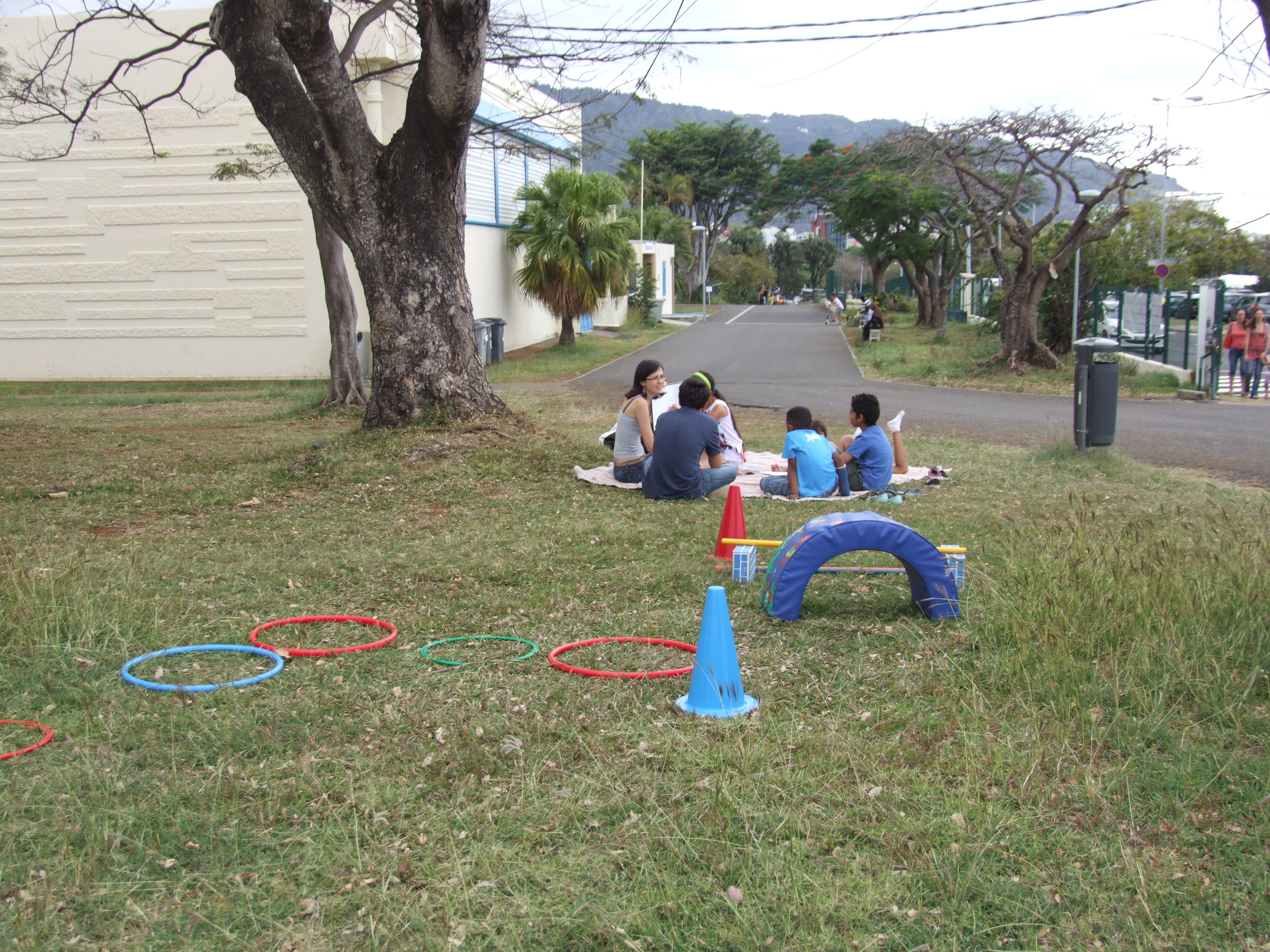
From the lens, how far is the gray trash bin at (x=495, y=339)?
2462 centimetres

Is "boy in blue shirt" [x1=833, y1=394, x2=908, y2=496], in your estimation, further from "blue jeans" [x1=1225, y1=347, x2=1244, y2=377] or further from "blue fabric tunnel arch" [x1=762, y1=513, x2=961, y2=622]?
"blue jeans" [x1=1225, y1=347, x2=1244, y2=377]

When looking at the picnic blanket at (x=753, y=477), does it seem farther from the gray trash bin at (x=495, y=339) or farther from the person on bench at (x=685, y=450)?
the gray trash bin at (x=495, y=339)

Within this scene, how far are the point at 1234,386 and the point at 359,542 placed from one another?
17321mm

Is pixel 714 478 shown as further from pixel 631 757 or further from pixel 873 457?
pixel 631 757

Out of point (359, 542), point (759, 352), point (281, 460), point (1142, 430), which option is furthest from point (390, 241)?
point (759, 352)

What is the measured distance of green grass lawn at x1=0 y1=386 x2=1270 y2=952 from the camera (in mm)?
2781

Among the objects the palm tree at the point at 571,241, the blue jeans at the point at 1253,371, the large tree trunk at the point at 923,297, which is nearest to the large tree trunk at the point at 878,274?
the large tree trunk at the point at 923,297

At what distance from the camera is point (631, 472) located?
9.09m

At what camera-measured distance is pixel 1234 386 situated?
18.9m

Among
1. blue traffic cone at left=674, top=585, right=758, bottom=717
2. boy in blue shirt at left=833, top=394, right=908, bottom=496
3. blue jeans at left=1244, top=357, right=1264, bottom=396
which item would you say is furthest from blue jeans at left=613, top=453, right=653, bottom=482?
blue jeans at left=1244, top=357, right=1264, bottom=396

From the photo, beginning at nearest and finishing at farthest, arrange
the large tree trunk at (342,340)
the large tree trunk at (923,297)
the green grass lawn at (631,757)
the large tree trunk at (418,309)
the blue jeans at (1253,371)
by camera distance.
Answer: the green grass lawn at (631,757)
the large tree trunk at (418,309)
the large tree trunk at (342,340)
the blue jeans at (1253,371)
the large tree trunk at (923,297)

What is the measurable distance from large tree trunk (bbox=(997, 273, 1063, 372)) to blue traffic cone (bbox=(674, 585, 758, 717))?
18.2m

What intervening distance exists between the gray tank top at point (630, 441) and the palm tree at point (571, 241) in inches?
697

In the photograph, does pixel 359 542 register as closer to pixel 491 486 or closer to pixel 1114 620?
pixel 491 486
